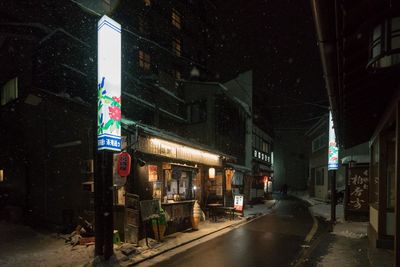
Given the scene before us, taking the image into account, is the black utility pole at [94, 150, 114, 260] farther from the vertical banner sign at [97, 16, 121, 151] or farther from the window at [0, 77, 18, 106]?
the window at [0, 77, 18, 106]

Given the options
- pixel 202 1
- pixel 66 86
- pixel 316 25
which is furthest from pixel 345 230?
pixel 202 1

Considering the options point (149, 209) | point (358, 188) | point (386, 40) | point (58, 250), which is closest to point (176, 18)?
point (358, 188)

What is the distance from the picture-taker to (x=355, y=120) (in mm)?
10672

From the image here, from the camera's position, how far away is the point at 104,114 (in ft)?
33.6

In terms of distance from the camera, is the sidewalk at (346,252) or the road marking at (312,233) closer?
the sidewalk at (346,252)

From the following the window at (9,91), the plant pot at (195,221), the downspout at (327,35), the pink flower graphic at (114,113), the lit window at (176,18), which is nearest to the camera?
the downspout at (327,35)

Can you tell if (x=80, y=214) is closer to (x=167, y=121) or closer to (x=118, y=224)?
(x=118, y=224)

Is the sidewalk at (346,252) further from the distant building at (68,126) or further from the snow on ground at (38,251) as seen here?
the snow on ground at (38,251)

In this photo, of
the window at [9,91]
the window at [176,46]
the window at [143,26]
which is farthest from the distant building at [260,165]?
the window at [9,91]

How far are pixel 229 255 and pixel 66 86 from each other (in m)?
11.7

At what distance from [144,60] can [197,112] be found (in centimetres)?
643

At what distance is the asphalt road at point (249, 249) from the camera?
10154 mm

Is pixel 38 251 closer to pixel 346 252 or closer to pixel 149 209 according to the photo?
pixel 149 209

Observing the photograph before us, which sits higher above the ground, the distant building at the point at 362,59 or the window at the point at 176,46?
the window at the point at 176,46
